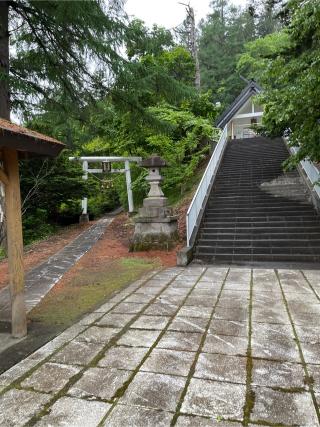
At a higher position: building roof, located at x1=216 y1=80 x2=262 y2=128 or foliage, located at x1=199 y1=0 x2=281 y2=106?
foliage, located at x1=199 y1=0 x2=281 y2=106

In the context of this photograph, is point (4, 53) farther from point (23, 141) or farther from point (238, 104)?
point (238, 104)

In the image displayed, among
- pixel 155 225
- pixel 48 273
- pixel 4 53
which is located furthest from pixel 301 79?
pixel 4 53

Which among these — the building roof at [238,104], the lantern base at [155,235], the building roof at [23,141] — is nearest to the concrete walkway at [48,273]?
the lantern base at [155,235]

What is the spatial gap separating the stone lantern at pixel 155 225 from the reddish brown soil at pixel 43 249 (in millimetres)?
2441

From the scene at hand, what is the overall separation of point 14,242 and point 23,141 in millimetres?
1147

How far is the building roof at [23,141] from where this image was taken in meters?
2.87

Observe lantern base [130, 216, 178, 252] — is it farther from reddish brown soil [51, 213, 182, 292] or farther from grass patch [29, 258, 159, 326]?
grass patch [29, 258, 159, 326]

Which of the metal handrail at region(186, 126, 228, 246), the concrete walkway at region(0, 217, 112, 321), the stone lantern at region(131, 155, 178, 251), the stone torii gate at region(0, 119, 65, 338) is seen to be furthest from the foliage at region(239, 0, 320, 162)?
the concrete walkway at region(0, 217, 112, 321)

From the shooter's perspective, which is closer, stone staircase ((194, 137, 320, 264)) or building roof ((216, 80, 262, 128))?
stone staircase ((194, 137, 320, 264))

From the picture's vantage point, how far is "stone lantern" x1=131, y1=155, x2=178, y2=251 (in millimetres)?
8570

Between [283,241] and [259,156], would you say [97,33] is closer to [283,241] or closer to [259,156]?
[283,241]

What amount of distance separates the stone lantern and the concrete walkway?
161cm

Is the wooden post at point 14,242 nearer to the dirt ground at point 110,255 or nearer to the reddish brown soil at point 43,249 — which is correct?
the dirt ground at point 110,255

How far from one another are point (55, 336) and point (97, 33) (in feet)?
20.5
